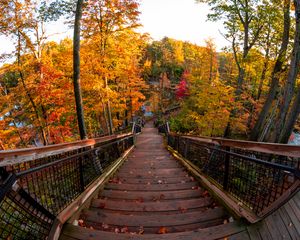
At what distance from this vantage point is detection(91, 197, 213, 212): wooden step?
355cm

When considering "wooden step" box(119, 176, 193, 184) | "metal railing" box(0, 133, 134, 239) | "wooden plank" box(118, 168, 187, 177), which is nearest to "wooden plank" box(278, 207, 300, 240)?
"wooden step" box(119, 176, 193, 184)

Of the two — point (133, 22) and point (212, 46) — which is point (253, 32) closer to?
point (133, 22)

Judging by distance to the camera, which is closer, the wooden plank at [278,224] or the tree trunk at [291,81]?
the wooden plank at [278,224]

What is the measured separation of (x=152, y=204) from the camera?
364cm

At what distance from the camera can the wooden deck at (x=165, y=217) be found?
2.62 m

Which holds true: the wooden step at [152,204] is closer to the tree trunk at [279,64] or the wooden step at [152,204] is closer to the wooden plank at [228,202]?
the wooden plank at [228,202]

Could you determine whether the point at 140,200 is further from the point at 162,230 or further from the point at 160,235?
the point at 160,235

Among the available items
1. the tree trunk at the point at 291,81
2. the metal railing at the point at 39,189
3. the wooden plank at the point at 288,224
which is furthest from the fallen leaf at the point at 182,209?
the tree trunk at the point at 291,81

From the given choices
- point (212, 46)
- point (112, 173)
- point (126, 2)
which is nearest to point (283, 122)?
point (112, 173)

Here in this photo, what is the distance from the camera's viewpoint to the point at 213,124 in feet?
52.4

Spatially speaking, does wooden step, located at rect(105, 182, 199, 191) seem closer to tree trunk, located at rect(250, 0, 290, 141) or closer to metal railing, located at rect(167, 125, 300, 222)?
metal railing, located at rect(167, 125, 300, 222)

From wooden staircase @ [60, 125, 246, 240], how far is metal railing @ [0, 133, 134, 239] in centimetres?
35

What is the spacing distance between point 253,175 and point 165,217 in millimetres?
1992

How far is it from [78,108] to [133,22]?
6.85 m
